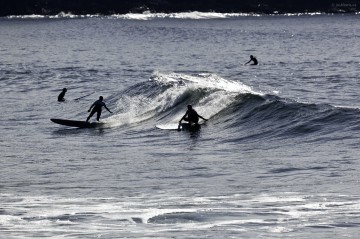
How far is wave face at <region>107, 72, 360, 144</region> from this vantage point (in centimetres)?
3925

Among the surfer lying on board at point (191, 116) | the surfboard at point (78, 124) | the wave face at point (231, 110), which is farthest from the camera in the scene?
the surfboard at point (78, 124)

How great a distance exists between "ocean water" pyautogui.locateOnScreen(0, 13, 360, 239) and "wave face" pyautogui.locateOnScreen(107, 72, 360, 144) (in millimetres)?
93

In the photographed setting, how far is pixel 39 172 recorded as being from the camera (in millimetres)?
31312

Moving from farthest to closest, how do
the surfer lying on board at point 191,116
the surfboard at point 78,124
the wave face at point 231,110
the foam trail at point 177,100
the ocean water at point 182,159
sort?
the foam trail at point 177,100, the surfboard at point 78,124, the surfer lying on board at point 191,116, the wave face at point 231,110, the ocean water at point 182,159

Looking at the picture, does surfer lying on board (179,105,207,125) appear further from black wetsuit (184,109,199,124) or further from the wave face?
the wave face

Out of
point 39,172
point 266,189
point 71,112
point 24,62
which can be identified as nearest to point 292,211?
point 266,189

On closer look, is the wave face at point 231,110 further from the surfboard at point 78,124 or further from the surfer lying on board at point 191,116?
the surfboard at point 78,124

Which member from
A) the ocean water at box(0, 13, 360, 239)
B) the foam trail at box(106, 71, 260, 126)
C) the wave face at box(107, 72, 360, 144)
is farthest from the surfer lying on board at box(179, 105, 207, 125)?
the foam trail at box(106, 71, 260, 126)

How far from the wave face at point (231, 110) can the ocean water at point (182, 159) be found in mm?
93

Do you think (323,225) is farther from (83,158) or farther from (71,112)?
(71,112)

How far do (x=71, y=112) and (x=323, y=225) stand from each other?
1274 inches

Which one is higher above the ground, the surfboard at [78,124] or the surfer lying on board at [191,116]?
the surfer lying on board at [191,116]

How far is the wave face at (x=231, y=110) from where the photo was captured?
39250 mm

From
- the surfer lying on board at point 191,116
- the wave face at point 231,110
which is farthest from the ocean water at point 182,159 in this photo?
the surfer lying on board at point 191,116
